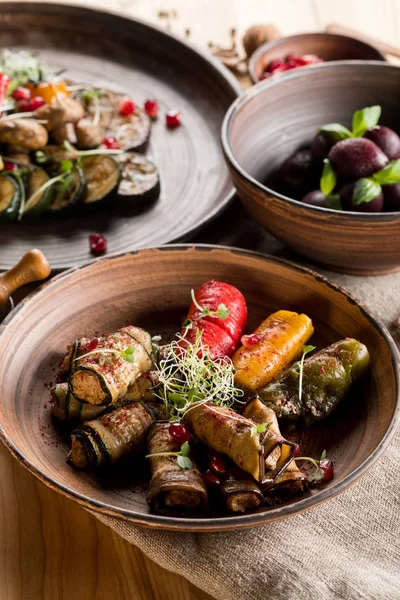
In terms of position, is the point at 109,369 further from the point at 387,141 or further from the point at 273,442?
the point at 387,141

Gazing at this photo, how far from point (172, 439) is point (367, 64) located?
2756mm

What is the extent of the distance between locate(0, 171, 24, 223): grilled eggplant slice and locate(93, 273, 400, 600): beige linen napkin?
76.6 inches

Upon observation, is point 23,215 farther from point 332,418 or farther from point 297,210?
point 332,418

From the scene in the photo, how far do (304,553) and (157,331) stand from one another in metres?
1.24

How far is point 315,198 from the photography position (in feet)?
12.2

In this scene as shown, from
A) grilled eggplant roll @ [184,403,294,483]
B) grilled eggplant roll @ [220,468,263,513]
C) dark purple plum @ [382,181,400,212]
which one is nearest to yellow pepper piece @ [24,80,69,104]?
dark purple plum @ [382,181,400,212]

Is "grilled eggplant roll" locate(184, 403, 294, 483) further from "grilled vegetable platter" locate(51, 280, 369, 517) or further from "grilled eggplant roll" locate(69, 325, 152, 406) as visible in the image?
"grilled eggplant roll" locate(69, 325, 152, 406)

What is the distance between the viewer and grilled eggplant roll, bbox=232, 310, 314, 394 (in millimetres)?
3018

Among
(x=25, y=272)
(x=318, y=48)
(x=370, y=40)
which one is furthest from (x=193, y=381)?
(x=370, y=40)

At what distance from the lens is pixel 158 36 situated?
5.72 metres

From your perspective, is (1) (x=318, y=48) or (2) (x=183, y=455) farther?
(1) (x=318, y=48)

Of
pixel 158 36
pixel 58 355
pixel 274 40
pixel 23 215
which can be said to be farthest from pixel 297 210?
pixel 158 36

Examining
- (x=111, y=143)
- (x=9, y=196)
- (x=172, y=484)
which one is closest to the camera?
(x=172, y=484)

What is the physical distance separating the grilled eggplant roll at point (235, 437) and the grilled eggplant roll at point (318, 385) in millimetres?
263
